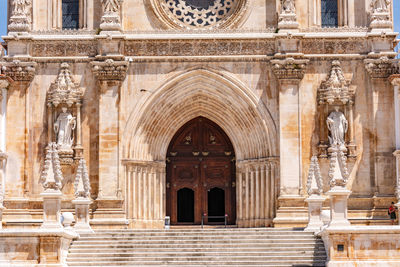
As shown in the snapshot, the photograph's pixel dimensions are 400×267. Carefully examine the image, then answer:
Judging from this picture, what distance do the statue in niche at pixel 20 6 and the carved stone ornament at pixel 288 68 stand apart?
9707 mm

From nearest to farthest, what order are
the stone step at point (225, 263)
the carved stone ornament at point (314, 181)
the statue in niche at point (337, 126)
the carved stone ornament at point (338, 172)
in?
the carved stone ornament at point (338, 172) → the stone step at point (225, 263) → the carved stone ornament at point (314, 181) → the statue in niche at point (337, 126)

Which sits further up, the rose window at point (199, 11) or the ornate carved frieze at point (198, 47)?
the rose window at point (199, 11)

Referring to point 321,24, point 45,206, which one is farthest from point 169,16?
point 45,206

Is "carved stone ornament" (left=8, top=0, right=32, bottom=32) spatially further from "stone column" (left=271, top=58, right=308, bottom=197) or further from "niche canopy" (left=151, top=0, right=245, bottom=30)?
"stone column" (left=271, top=58, right=308, bottom=197)

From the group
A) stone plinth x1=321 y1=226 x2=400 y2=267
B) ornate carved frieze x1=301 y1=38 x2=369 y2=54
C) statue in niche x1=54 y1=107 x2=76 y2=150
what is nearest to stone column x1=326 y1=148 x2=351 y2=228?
stone plinth x1=321 y1=226 x2=400 y2=267

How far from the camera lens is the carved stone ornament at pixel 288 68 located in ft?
115

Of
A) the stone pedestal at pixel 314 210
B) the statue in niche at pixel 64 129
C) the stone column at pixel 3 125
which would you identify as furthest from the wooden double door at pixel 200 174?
the stone column at pixel 3 125

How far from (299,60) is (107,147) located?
796 centimetres

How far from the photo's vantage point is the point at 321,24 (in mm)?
36562

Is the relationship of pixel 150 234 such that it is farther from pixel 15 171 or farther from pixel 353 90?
pixel 353 90

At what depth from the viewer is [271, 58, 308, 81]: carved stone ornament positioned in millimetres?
35000

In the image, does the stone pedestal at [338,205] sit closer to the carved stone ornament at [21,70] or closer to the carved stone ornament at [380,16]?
the carved stone ornament at [380,16]

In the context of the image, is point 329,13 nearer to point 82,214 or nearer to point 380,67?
point 380,67

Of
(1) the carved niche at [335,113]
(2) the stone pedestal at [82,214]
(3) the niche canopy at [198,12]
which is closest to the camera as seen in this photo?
(2) the stone pedestal at [82,214]
